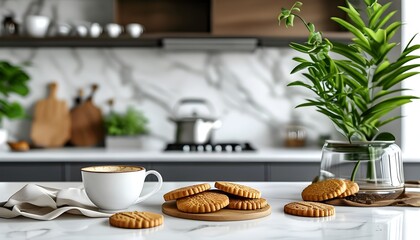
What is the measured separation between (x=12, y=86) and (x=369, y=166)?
9.75ft

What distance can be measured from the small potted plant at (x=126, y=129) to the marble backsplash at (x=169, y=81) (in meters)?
0.13

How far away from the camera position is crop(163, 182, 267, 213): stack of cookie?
1.23 meters

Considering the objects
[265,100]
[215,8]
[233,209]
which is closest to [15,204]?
[233,209]

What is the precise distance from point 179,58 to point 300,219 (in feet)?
9.01

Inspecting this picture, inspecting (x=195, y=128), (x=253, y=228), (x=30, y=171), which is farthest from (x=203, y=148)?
(x=253, y=228)

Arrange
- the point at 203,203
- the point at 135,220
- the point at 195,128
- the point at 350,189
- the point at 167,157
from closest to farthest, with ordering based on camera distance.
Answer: the point at 135,220 < the point at 203,203 < the point at 350,189 < the point at 167,157 < the point at 195,128

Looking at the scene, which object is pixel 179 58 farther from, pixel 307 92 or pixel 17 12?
pixel 17 12

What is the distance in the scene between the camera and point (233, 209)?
1.27 metres

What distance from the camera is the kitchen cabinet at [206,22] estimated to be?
353 centimetres

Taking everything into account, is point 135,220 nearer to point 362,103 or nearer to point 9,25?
point 362,103

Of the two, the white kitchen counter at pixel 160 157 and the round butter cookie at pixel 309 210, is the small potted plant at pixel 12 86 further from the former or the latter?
the round butter cookie at pixel 309 210

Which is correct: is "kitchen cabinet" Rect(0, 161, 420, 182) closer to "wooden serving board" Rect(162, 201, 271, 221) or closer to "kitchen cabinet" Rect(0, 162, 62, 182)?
"kitchen cabinet" Rect(0, 162, 62, 182)

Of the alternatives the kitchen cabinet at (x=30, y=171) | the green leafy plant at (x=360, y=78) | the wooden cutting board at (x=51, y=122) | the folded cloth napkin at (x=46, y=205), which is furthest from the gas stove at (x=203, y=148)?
the folded cloth napkin at (x=46, y=205)

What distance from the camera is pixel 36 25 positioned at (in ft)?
11.9
